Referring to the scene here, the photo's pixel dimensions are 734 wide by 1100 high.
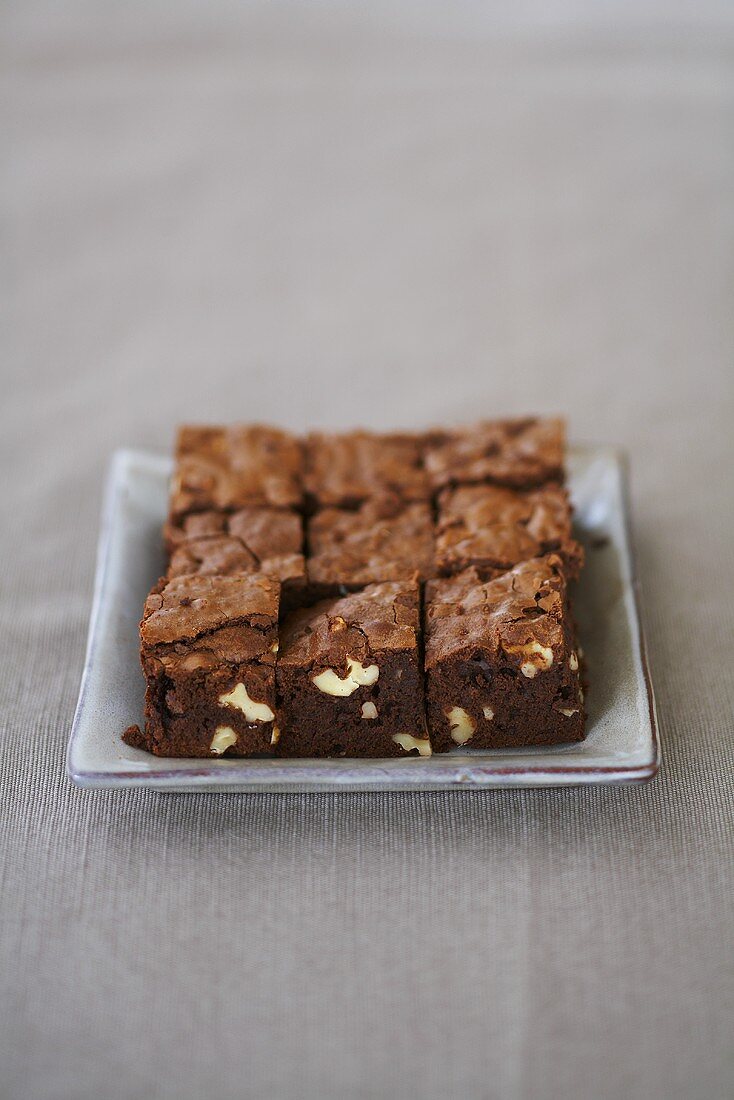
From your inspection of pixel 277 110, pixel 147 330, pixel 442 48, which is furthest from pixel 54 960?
pixel 442 48

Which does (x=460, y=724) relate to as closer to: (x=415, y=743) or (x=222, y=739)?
(x=415, y=743)

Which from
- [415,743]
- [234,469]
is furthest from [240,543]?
[415,743]

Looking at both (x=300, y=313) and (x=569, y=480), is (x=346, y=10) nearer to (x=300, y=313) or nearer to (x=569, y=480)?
(x=300, y=313)

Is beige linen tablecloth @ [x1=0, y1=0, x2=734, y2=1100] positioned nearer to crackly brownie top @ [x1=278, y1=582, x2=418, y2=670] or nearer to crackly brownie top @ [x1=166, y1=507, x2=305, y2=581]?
crackly brownie top @ [x1=278, y1=582, x2=418, y2=670]

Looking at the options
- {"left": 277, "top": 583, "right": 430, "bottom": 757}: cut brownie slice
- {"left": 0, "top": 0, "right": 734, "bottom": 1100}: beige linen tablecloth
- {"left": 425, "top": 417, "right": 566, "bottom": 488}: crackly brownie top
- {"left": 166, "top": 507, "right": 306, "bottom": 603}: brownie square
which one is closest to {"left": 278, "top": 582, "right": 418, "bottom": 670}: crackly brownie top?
{"left": 277, "top": 583, "right": 430, "bottom": 757}: cut brownie slice

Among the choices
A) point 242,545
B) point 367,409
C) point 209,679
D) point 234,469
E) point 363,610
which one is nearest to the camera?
point 209,679

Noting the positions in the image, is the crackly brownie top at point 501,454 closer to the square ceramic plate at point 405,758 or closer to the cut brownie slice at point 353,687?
the square ceramic plate at point 405,758

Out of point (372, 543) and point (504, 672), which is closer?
point (504, 672)

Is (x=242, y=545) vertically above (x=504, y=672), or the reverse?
(x=242, y=545)
